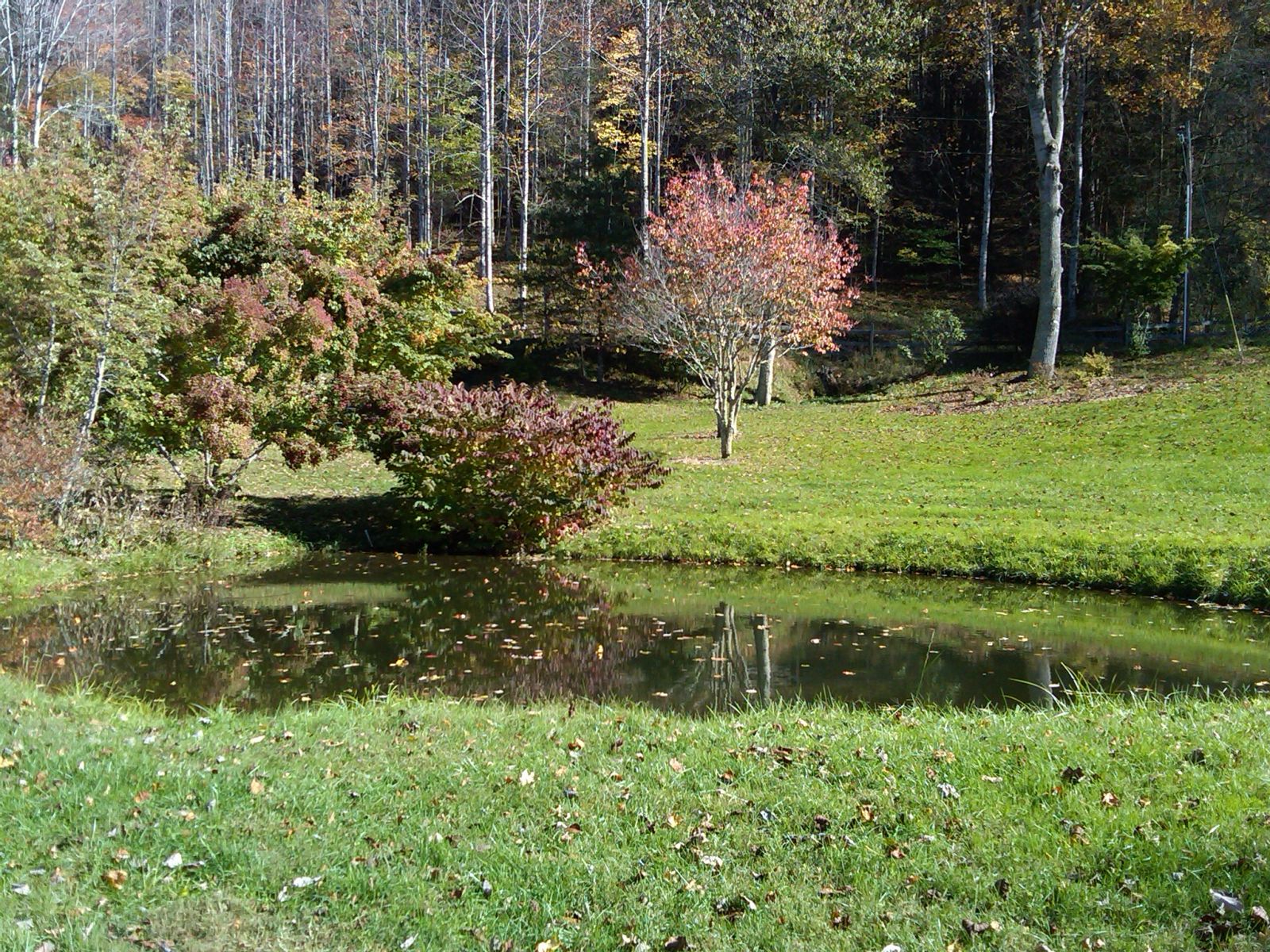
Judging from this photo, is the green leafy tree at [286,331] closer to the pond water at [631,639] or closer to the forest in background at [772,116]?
the pond water at [631,639]

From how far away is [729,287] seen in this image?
19.8m

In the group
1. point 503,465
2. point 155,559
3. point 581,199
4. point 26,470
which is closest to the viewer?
point 26,470

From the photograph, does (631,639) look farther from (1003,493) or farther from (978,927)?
(1003,493)

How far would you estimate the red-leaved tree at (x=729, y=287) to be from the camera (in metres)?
19.8

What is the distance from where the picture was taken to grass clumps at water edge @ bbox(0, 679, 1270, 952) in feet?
12.6

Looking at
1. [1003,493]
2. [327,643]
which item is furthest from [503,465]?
[1003,493]

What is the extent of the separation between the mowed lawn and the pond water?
0.60m

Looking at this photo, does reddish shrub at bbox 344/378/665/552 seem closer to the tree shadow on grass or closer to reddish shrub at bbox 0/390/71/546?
the tree shadow on grass

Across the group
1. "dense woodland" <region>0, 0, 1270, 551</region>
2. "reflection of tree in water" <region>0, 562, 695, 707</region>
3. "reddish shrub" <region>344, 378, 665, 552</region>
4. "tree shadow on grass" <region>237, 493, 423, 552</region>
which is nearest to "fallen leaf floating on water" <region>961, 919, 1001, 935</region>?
"reflection of tree in water" <region>0, 562, 695, 707</region>

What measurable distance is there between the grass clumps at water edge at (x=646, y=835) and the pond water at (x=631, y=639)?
2.24 meters

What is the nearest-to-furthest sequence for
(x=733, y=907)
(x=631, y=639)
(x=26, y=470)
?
(x=733, y=907)
(x=631, y=639)
(x=26, y=470)

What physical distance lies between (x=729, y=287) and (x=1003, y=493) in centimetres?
661

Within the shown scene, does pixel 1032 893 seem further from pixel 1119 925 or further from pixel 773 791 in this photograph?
pixel 773 791

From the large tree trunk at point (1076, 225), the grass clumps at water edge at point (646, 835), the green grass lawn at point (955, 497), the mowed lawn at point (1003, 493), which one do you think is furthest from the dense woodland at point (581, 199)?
the grass clumps at water edge at point (646, 835)
